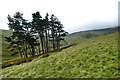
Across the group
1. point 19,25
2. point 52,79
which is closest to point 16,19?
point 19,25

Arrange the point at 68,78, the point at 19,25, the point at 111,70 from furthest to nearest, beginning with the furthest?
the point at 19,25 < the point at 68,78 < the point at 111,70

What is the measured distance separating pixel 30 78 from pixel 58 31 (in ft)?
112

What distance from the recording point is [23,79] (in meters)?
11.0

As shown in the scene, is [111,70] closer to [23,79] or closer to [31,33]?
[23,79]

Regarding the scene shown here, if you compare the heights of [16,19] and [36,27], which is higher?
[16,19]

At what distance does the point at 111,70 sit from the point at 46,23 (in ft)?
114

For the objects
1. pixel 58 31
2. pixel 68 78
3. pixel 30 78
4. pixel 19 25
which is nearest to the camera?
pixel 68 78

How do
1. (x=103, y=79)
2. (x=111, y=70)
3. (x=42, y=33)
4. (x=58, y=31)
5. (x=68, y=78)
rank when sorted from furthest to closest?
(x=58, y=31) → (x=42, y=33) → (x=68, y=78) → (x=111, y=70) → (x=103, y=79)

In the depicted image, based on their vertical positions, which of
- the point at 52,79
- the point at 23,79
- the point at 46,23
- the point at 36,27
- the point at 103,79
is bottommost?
the point at 23,79

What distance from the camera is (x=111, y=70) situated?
7.70 meters

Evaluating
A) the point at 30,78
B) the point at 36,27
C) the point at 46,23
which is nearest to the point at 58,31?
the point at 46,23

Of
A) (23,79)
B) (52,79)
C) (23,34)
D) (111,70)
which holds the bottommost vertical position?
(23,79)

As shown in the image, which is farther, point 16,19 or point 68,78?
point 16,19

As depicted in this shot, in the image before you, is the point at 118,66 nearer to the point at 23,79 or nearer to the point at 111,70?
the point at 111,70
